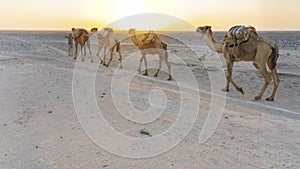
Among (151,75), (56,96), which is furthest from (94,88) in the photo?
(151,75)

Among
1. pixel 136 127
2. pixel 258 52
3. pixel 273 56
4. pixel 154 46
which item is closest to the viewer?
pixel 136 127

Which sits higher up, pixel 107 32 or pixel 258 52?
pixel 107 32

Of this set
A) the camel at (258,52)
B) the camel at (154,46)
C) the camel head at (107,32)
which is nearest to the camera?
the camel at (258,52)

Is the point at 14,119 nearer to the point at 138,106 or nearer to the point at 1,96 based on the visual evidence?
the point at 1,96

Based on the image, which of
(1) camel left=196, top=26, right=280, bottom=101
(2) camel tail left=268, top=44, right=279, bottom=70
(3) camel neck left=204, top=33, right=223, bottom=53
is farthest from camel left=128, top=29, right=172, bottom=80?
(2) camel tail left=268, top=44, right=279, bottom=70

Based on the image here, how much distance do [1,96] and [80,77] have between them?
355 cm

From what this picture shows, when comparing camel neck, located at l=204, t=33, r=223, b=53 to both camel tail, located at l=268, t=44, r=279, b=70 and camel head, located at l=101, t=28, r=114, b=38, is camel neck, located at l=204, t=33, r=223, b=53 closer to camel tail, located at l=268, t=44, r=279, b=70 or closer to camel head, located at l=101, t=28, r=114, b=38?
camel tail, located at l=268, t=44, r=279, b=70

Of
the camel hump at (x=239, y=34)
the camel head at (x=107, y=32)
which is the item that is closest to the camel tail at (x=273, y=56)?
the camel hump at (x=239, y=34)

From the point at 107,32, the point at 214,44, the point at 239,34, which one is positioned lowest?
the point at 214,44

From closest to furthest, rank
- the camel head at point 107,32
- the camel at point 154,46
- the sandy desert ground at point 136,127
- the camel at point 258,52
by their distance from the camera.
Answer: the sandy desert ground at point 136,127
the camel at point 258,52
the camel at point 154,46
the camel head at point 107,32

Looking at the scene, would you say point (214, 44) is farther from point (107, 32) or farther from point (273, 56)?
point (107, 32)

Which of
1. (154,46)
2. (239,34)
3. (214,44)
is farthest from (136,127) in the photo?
(154,46)

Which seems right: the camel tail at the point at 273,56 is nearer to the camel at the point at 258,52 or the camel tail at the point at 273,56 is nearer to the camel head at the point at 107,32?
the camel at the point at 258,52

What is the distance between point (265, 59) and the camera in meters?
10.0
